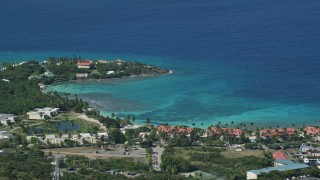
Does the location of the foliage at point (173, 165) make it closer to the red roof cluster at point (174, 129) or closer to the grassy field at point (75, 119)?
the red roof cluster at point (174, 129)

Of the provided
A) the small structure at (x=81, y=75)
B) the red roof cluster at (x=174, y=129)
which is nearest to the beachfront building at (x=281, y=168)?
the red roof cluster at (x=174, y=129)

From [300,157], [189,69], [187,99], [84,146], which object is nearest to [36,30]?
[189,69]

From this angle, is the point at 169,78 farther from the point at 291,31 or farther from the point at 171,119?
the point at 291,31

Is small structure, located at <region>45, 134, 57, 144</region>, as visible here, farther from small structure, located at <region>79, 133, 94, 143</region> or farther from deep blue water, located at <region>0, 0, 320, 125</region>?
deep blue water, located at <region>0, 0, 320, 125</region>

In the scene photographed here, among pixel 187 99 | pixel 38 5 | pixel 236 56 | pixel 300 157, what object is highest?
pixel 38 5

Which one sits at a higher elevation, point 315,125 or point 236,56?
point 236,56

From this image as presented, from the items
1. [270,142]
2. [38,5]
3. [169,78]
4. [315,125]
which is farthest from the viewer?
[38,5]

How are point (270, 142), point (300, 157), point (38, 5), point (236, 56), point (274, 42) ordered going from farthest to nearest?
1. point (38, 5)
2. point (274, 42)
3. point (236, 56)
4. point (270, 142)
5. point (300, 157)

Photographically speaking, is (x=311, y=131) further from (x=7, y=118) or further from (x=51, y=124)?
(x=7, y=118)
